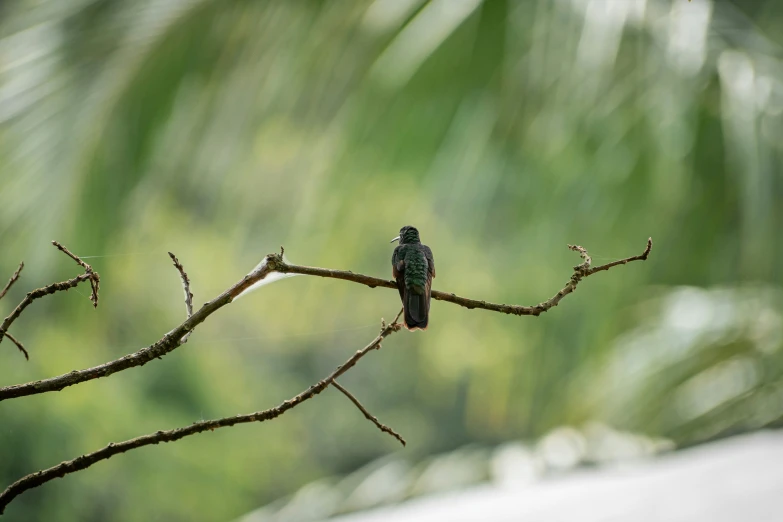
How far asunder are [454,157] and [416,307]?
0.28 meters

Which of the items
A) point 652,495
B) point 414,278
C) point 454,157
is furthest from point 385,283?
point 652,495

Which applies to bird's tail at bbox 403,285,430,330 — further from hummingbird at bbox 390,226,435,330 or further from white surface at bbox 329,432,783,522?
white surface at bbox 329,432,783,522

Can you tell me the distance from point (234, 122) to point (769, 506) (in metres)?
0.52

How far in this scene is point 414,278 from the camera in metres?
0.25

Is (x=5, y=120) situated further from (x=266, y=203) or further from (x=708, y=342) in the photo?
(x=708, y=342)

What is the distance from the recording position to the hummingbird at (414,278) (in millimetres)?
235

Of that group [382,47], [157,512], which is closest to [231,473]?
[157,512]

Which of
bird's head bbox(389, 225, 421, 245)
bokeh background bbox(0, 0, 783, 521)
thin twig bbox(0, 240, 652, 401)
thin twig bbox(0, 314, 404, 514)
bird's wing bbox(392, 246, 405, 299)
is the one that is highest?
bokeh background bbox(0, 0, 783, 521)

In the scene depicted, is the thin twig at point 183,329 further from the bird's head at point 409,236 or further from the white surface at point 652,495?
the white surface at point 652,495

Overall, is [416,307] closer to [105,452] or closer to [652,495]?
[105,452]

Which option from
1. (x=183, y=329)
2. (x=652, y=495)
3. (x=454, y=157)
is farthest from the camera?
(x=652, y=495)

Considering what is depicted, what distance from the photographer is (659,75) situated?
527 mm

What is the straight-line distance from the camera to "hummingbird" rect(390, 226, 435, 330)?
0.23 meters

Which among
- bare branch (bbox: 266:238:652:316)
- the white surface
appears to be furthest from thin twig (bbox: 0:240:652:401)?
the white surface
